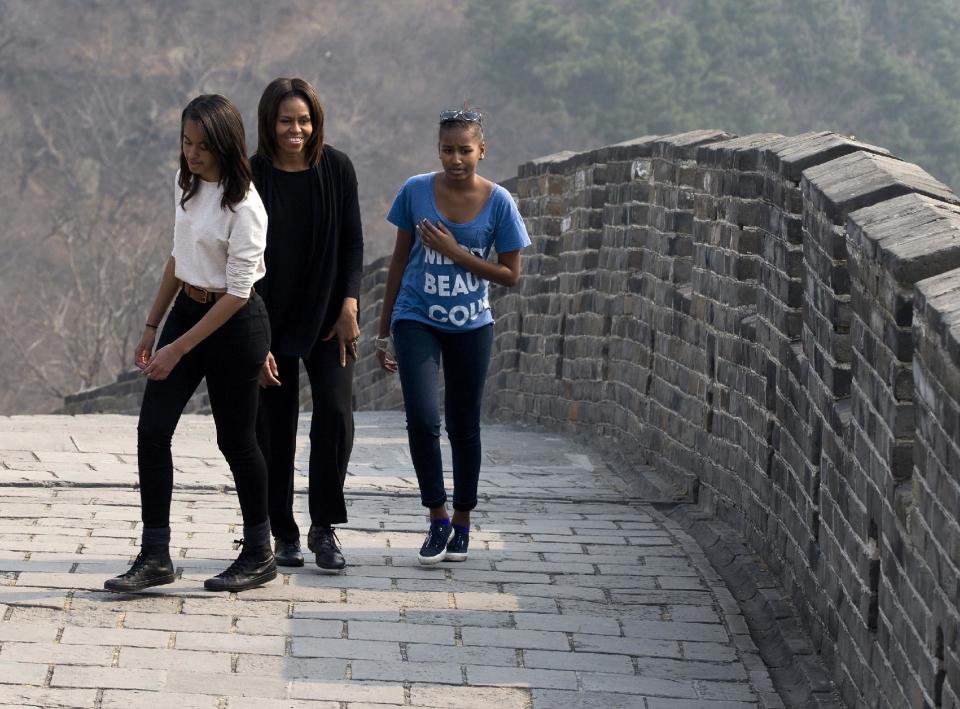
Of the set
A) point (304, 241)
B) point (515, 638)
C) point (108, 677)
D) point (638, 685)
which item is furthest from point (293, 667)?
point (304, 241)

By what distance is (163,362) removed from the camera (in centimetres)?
446

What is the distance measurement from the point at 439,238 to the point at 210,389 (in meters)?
0.86

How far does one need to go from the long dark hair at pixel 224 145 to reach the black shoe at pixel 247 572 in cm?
104

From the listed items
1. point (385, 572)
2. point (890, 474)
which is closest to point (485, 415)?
point (385, 572)

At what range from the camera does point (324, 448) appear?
5.06 metres

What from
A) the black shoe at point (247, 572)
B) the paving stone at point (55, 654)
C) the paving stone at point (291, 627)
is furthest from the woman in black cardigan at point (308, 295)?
the paving stone at point (55, 654)

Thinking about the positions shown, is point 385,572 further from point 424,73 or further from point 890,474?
point 424,73

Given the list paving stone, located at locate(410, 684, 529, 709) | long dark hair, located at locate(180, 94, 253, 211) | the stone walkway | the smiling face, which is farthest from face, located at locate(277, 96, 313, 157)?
paving stone, located at locate(410, 684, 529, 709)

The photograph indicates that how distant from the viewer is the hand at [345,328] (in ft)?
16.2

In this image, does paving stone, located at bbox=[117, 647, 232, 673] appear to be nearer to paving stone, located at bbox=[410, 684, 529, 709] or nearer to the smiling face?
paving stone, located at bbox=[410, 684, 529, 709]

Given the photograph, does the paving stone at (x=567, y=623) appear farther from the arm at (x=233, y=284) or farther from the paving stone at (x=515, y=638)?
the arm at (x=233, y=284)

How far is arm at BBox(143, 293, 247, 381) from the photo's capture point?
4.43 metres

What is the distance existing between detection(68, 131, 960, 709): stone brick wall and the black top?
1391 millimetres

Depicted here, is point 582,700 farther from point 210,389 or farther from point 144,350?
point 144,350
